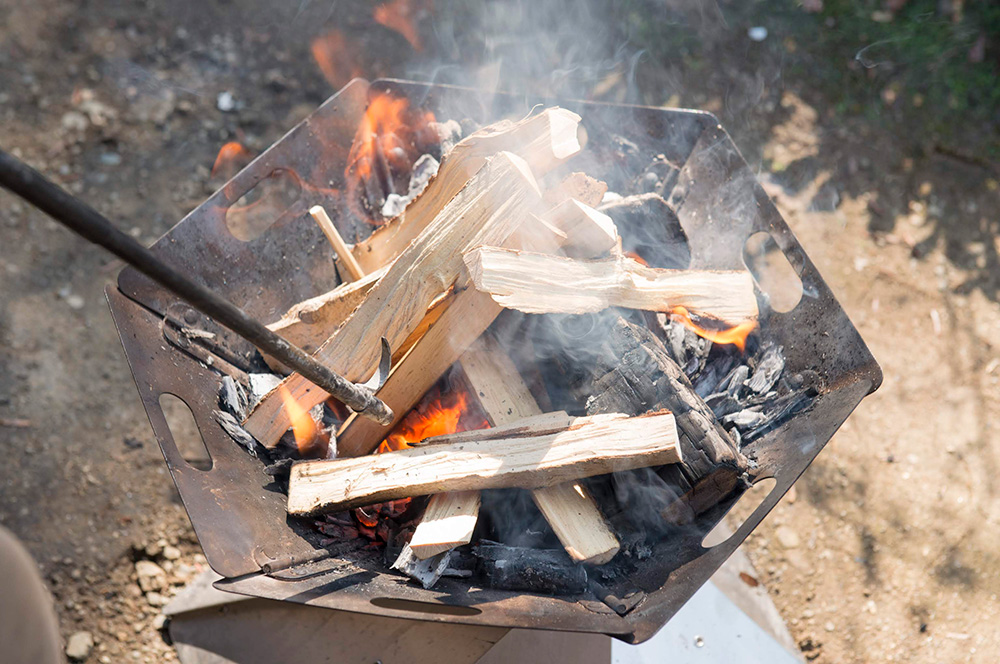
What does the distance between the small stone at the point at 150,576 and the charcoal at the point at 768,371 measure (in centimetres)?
249

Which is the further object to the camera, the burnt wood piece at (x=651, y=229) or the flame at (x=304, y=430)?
the burnt wood piece at (x=651, y=229)

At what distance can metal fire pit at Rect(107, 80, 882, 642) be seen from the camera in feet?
5.28

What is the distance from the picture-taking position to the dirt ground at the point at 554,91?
2.79 meters

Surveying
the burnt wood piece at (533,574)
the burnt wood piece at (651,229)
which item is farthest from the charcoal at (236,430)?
the burnt wood piece at (651,229)

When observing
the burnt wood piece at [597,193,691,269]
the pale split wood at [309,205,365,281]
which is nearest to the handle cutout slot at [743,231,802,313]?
the burnt wood piece at [597,193,691,269]

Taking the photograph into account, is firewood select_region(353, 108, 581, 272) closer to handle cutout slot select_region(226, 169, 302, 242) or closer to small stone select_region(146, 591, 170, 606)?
handle cutout slot select_region(226, 169, 302, 242)

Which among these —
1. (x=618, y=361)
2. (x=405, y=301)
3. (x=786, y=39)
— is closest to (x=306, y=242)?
(x=405, y=301)

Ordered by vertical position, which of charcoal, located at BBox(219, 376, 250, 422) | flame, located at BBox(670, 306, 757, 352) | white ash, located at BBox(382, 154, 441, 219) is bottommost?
charcoal, located at BBox(219, 376, 250, 422)

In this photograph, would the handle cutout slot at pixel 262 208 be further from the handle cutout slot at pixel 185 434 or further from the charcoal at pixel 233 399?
the charcoal at pixel 233 399

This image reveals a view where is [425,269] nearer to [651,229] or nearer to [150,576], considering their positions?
[651,229]

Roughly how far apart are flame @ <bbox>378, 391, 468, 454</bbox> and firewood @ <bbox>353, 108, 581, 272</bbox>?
1.80ft

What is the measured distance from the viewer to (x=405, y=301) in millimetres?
1919

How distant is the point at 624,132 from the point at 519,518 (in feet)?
5.04

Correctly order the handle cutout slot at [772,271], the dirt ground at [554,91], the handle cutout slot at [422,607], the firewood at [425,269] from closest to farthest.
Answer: the handle cutout slot at [422,607] < the firewood at [425,269] < the dirt ground at [554,91] < the handle cutout slot at [772,271]
